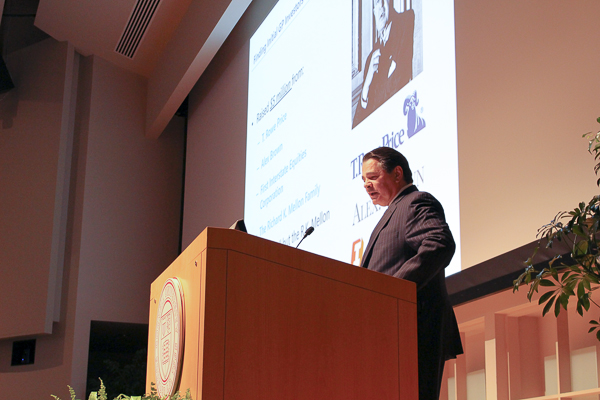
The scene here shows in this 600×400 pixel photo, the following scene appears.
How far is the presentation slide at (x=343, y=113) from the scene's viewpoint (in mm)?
2697

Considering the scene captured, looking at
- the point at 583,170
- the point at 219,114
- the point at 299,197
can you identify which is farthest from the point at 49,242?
the point at 583,170

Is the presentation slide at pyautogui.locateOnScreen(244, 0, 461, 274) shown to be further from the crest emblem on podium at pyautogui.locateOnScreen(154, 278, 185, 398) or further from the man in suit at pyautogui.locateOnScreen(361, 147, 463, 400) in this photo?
the crest emblem on podium at pyautogui.locateOnScreen(154, 278, 185, 398)

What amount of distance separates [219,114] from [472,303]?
374 centimetres

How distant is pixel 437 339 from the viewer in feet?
5.21

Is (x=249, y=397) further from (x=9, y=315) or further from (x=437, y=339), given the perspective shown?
(x=9, y=315)

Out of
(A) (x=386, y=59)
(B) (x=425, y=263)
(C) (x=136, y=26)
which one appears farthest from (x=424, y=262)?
(C) (x=136, y=26)

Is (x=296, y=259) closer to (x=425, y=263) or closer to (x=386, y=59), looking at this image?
(x=425, y=263)

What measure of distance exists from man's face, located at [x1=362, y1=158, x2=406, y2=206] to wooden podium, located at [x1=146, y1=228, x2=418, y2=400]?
52cm

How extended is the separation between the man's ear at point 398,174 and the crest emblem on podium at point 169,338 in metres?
0.75

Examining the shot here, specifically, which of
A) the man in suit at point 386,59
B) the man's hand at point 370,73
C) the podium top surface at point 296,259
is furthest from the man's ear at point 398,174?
the man's hand at point 370,73

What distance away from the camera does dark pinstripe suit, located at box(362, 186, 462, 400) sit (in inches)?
60.6

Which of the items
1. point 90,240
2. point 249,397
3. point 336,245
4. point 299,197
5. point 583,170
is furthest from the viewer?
point 90,240

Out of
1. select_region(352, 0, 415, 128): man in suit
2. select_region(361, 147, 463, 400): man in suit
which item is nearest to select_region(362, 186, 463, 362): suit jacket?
select_region(361, 147, 463, 400): man in suit

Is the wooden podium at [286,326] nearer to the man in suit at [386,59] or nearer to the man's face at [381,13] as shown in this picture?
the man in suit at [386,59]
